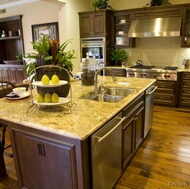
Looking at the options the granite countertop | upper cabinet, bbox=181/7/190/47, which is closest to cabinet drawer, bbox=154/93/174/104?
upper cabinet, bbox=181/7/190/47

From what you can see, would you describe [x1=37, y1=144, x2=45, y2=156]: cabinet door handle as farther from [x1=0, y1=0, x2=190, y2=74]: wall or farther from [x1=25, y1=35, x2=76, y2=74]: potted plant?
[x1=0, y1=0, x2=190, y2=74]: wall

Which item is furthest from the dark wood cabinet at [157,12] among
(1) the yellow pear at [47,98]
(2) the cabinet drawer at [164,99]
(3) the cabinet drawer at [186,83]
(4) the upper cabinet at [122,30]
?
(1) the yellow pear at [47,98]

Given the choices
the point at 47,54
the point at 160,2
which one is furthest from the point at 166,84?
the point at 47,54

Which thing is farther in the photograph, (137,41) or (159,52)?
(137,41)

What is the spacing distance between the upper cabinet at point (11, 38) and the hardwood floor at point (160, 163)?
4965 mm

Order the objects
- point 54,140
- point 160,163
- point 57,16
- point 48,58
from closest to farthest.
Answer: point 54,140 < point 48,58 < point 160,163 < point 57,16

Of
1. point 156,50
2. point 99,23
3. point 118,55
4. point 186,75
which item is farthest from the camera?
point 118,55

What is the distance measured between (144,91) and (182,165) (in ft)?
3.41

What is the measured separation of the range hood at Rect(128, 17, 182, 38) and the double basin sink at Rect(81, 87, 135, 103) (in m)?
2.43

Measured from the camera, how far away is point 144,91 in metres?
2.64

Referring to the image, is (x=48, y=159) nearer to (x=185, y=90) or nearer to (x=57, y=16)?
(x=185, y=90)

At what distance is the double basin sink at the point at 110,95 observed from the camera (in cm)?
242

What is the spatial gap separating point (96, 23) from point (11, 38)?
3.30 meters

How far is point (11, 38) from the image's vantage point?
661cm
